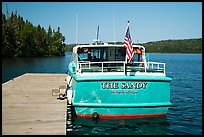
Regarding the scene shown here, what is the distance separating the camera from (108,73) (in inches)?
474

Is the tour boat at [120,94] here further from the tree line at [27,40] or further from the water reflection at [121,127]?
the tree line at [27,40]

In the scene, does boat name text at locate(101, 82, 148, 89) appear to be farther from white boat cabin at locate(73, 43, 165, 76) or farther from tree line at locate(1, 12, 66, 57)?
tree line at locate(1, 12, 66, 57)

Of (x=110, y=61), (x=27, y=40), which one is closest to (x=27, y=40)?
(x=27, y=40)

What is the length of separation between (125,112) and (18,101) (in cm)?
534

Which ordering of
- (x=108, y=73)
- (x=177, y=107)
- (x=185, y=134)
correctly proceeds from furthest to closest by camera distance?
(x=177, y=107), (x=108, y=73), (x=185, y=134)

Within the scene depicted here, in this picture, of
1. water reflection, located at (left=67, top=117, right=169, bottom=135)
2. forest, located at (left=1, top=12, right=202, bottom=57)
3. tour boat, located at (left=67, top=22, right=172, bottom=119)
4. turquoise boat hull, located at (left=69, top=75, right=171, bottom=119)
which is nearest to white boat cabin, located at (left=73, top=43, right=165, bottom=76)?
tour boat, located at (left=67, top=22, right=172, bottom=119)

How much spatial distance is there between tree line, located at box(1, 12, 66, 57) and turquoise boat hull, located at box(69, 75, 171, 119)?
2927 inches

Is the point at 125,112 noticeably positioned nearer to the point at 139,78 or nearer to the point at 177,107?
the point at 139,78

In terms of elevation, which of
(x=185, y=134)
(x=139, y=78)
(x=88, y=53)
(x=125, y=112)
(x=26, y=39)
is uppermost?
(x=26, y=39)

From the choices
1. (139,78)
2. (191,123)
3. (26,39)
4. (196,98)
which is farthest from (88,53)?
(26,39)

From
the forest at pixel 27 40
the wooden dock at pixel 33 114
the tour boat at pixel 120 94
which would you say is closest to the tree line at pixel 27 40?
the forest at pixel 27 40

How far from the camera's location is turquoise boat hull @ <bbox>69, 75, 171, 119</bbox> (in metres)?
11.5

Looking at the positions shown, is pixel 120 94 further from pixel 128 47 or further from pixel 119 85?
pixel 128 47

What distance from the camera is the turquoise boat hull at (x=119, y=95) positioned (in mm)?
11461
